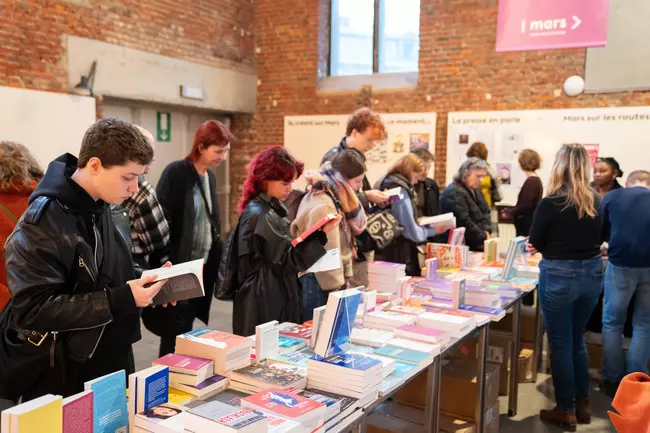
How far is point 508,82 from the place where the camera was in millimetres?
6645

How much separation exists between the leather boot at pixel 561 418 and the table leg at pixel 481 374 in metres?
0.67

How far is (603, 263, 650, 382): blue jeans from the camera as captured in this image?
3.65 meters

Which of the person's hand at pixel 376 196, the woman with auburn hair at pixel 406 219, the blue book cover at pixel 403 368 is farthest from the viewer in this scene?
the woman with auburn hair at pixel 406 219

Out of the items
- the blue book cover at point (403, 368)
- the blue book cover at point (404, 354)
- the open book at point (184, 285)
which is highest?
the open book at point (184, 285)

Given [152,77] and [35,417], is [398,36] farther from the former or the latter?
[35,417]

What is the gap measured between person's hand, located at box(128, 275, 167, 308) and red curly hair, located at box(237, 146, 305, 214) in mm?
1043

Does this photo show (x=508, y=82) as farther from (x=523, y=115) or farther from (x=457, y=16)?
(x=457, y=16)

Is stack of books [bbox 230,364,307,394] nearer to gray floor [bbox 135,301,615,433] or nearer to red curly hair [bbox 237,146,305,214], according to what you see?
red curly hair [bbox 237,146,305,214]

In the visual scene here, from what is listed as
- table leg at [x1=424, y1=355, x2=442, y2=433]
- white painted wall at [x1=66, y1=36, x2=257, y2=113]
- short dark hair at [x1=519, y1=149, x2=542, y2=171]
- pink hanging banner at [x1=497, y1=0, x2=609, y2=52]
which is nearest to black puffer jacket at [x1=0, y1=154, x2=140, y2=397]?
table leg at [x1=424, y1=355, x2=442, y2=433]

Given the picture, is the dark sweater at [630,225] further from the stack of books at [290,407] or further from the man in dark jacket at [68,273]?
the man in dark jacket at [68,273]

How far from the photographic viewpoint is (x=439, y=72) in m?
7.02

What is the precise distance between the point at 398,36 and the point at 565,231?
5.09 m

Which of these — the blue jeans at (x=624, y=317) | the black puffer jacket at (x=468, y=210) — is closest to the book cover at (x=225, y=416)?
the blue jeans at (x=624, y=317)

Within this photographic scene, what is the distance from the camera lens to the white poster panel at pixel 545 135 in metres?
6.07
